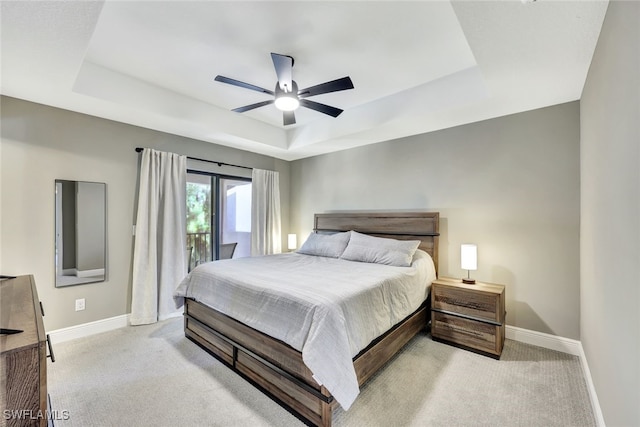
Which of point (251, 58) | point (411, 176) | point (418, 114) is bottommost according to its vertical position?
point (411, 176)

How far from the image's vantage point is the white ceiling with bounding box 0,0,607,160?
168cm

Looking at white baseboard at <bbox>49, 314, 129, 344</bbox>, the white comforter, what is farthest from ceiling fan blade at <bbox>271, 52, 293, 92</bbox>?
white baseboard at <bbox>49, 314, 129, 344</bbox>

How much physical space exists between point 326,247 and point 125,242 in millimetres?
2598

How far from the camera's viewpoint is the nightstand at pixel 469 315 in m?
2.55

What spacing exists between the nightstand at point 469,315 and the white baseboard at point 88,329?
3695mm

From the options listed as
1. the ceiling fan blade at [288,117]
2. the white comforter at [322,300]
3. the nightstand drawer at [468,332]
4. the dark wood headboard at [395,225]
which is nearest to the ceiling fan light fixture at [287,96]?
the ceiling fan blade at [288,117]

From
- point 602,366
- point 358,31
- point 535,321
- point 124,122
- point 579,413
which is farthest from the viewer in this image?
point 124,122

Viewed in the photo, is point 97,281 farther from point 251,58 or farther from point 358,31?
point 358,31

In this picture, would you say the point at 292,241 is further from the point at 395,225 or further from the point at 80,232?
the point at 80,232

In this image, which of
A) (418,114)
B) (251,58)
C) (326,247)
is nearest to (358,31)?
(251,58)

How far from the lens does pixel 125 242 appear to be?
3.38 meters

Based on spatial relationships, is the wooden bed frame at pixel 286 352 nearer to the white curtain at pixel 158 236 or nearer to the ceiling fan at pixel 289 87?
the white curtain at pixel 158 236

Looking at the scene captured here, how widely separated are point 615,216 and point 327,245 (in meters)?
2.94

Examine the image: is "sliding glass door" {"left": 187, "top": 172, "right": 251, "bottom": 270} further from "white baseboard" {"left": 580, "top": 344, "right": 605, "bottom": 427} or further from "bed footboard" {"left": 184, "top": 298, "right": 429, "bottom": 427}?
"white baseboard" {"left": 580, "top": 344, "right": 605, "bottom": 427}
